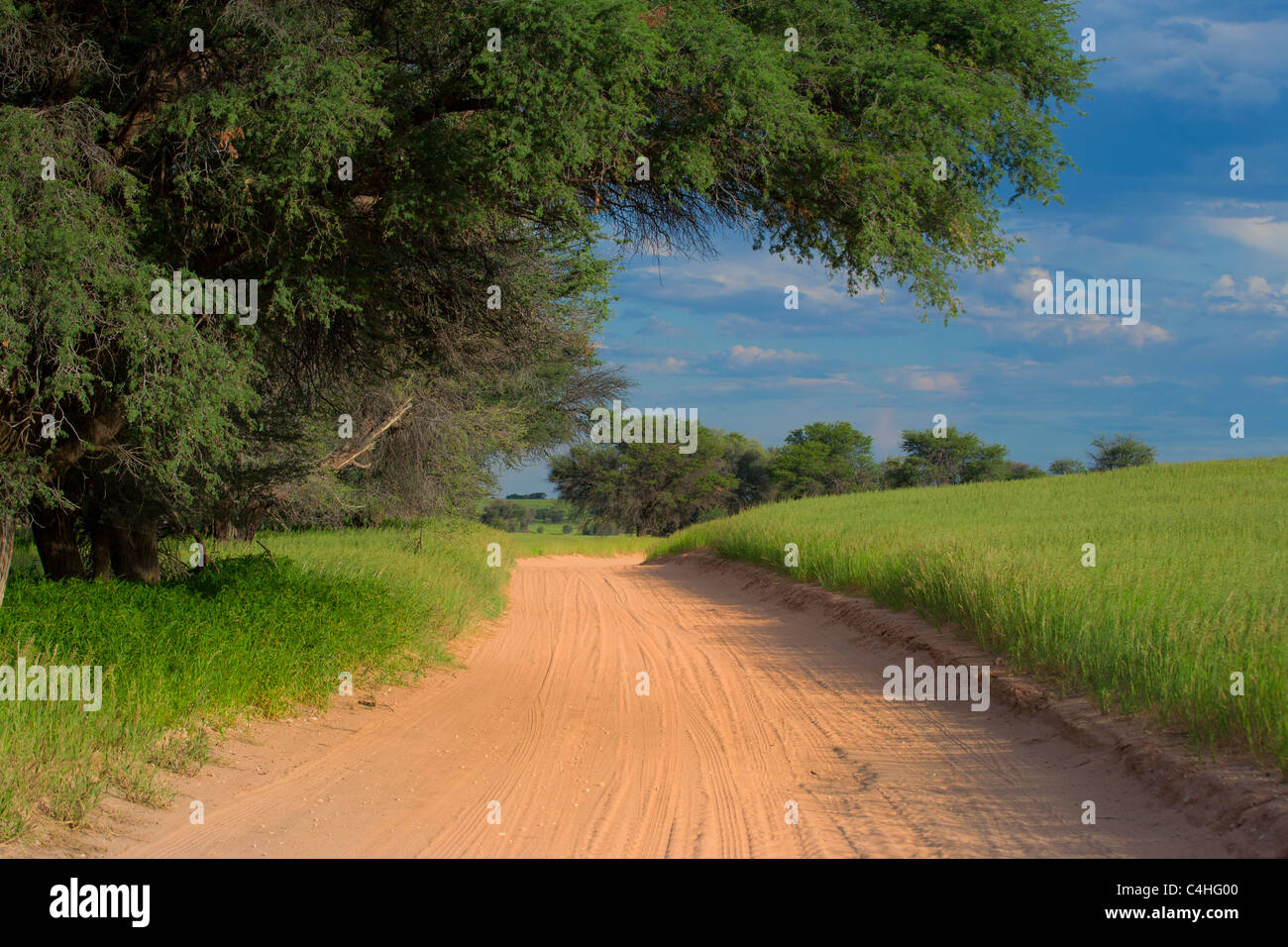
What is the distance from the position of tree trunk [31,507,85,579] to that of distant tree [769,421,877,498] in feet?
230

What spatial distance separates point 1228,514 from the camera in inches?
831

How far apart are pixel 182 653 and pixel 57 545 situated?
5.98 metres

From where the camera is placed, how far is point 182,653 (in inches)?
295

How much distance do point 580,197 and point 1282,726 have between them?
764 centimetres

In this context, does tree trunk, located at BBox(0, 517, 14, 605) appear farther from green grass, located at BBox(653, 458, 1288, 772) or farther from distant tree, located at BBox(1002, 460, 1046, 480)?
distant tree, located at BBox(1002, 460, 1046, 480)

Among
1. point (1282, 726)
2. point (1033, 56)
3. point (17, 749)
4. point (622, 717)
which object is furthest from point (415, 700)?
point (1033, 56)

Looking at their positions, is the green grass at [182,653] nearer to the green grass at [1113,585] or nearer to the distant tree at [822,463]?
the green grass at [1113,585]

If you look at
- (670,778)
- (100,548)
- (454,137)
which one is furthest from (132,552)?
(670,778)

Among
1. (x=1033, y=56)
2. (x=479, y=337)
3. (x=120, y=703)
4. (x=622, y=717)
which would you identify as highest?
(x=1033, y=56)

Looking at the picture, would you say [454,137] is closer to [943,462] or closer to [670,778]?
[670,778]
